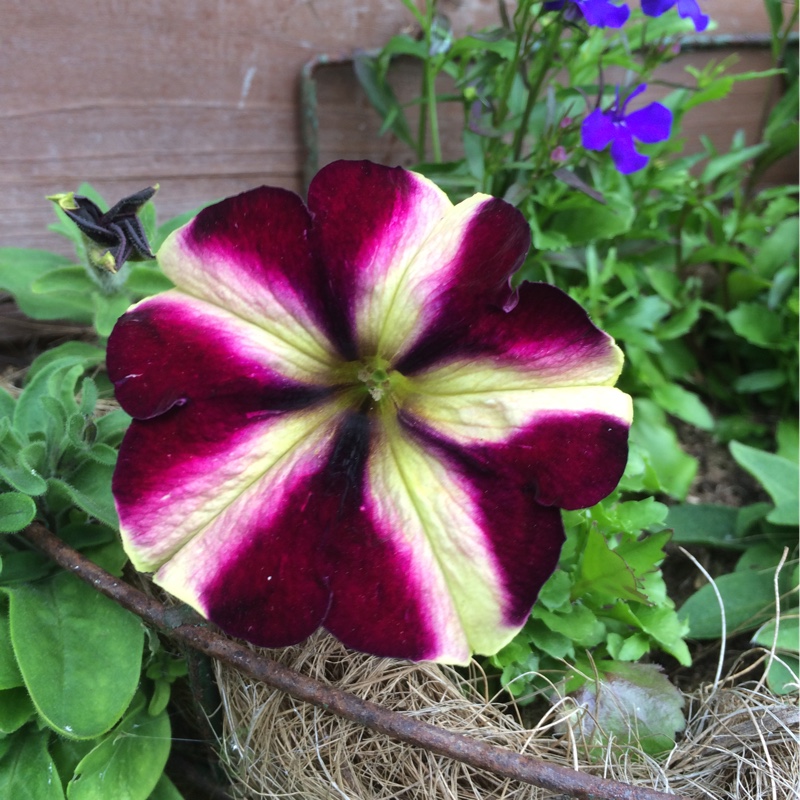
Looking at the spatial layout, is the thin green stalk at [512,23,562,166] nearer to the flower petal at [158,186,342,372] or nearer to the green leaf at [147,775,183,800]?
the flower petal at [158,186,342,372]

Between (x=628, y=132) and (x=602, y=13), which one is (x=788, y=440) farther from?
(x=602, y=13)

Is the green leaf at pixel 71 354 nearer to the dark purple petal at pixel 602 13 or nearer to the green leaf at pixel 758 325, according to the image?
the dark purple petal at pixel 602 13

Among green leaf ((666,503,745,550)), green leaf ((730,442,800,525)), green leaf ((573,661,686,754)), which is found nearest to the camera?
green leaf ((573,661,686,754))

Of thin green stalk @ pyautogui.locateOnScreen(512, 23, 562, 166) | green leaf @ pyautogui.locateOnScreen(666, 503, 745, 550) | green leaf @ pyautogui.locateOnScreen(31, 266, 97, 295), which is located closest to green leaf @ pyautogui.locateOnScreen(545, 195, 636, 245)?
thin green stalk @ pyautogui.locateOnScreen(512, 23, 562, 166)

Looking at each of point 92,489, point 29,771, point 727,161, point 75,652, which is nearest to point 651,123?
point 727,161

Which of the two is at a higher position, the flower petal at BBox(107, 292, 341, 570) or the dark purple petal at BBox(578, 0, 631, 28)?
the dark purple petal at BBox(578, 0, 631, 28)

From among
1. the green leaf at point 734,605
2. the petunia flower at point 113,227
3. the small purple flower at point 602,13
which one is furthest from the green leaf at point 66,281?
the green leaf at point 734,605
